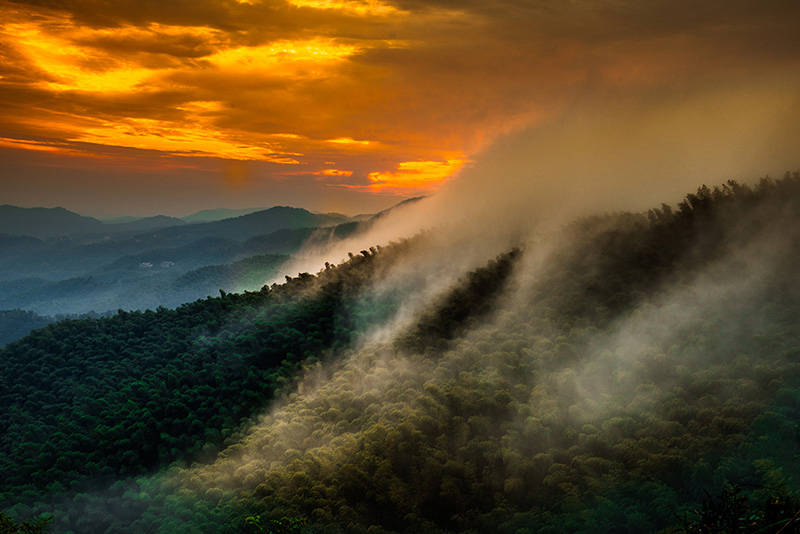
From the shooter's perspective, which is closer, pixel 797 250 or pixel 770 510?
pixel 770 510

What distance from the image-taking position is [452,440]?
28141 millimetres

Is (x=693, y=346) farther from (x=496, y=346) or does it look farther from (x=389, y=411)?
(x=389, y=411)

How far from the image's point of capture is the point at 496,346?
120 feet

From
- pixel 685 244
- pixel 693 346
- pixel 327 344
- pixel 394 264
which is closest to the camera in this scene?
pixel 693 346

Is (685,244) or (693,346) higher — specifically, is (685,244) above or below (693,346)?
above

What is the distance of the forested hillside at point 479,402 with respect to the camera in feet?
72.8

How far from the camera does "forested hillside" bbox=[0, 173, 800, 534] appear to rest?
22188 mm

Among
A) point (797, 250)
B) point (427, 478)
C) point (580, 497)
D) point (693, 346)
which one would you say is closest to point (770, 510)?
point (580, 497)

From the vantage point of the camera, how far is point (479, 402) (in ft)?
98.4

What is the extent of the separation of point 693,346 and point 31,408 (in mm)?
57109

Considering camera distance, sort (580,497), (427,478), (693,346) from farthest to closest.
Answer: (693,346) → (427,478) → (580,497)

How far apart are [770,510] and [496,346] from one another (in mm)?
30175

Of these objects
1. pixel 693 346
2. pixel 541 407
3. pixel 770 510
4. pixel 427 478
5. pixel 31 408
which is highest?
pixel 770 510

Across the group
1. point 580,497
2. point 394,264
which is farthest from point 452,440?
point 394,264
